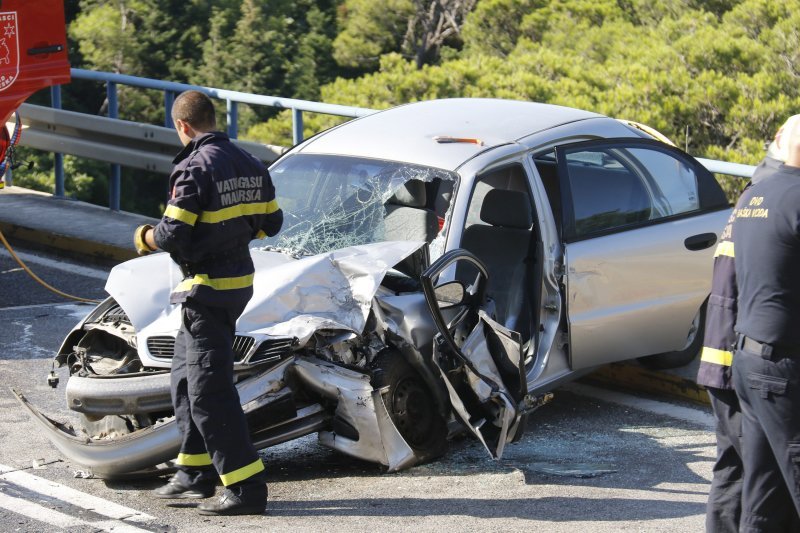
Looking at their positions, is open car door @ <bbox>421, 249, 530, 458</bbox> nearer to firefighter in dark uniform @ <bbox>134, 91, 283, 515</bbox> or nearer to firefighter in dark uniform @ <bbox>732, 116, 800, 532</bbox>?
firefighter in dark uniform @ <bbox>134, 91, 283, 515</bbox>

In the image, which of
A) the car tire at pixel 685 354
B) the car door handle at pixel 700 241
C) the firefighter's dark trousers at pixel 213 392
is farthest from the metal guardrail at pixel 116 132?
the firefighter's dark trousers at pixel 213 392

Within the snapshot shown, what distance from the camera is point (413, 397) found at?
577 cm

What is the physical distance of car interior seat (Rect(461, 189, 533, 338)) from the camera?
651 cm

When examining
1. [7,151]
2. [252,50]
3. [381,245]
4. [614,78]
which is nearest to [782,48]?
[614,78]

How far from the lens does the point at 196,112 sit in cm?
527

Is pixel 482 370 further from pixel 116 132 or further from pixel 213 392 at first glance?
pixel 116 132

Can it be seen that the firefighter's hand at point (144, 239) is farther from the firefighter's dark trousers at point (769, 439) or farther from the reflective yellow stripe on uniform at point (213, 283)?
the firefighter's dark trousers at point (769, 439)

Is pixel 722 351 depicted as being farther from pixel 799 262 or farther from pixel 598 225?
pixel 598 225

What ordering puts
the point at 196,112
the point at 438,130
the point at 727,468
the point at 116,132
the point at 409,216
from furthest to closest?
the point at 116,132 < the point at 438,130 < the point at 409,216 < the point at 196,112 < the point at 727,468

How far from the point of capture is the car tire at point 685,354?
23.9 ft

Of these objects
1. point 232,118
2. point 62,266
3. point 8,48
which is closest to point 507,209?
point 8,48

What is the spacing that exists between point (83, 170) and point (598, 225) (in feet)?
57.2

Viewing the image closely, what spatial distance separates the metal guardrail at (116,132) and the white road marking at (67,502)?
5.07 meters

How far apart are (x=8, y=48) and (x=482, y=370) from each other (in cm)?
527
